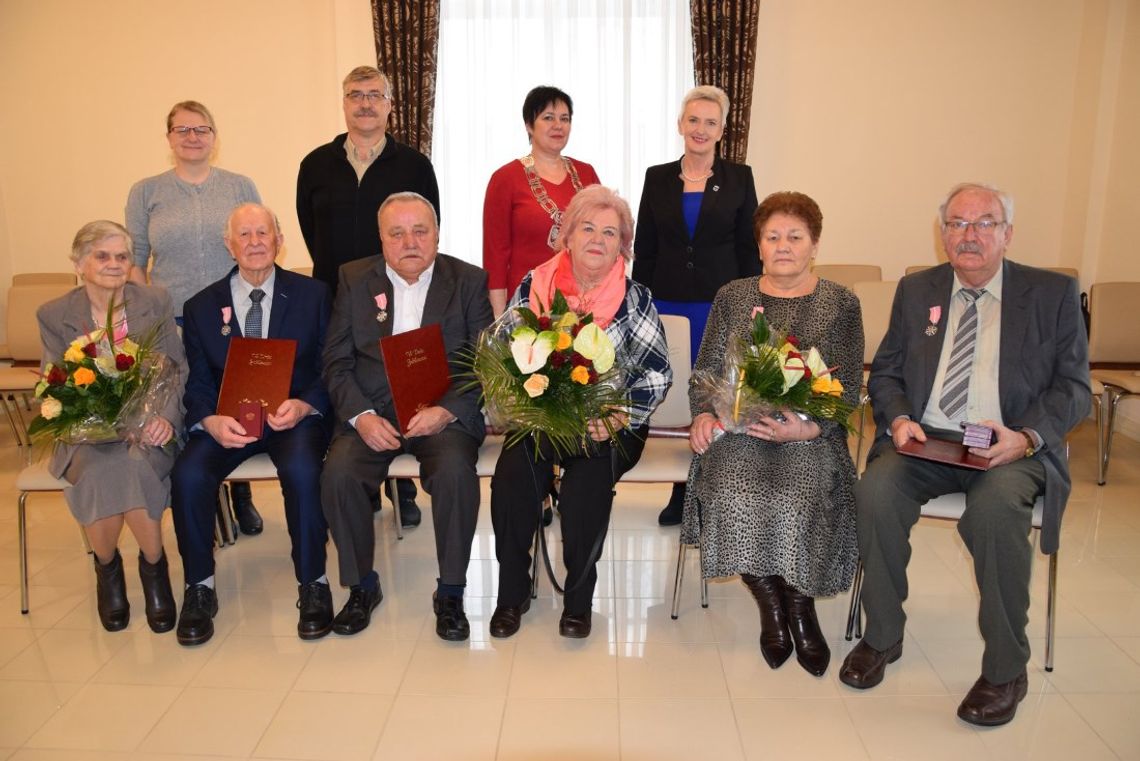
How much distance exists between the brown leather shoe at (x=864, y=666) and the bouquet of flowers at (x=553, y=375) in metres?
1.09

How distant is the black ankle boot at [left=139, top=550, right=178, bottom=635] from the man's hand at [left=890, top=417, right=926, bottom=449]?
270cm

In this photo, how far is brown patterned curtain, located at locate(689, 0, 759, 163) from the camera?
6352mm

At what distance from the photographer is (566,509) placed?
3.04 meters

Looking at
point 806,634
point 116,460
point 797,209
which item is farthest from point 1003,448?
point 116,460

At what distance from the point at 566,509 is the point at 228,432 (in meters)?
1.30

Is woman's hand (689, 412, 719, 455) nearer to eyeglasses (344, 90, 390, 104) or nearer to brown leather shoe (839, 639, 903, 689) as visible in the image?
brown leather shoe (839, 639, 903, 689)

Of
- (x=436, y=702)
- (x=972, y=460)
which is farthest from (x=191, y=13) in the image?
(x=972, y=460)

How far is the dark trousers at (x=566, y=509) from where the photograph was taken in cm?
304

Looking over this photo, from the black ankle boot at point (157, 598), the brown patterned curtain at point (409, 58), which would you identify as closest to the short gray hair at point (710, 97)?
the black ankle boot at point (157, 598)

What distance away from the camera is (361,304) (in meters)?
3.35

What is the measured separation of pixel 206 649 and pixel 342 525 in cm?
65

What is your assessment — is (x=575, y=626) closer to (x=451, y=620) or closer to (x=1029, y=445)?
(x=451, y=620)

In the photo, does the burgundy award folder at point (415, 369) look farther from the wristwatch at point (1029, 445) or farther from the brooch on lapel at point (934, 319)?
the wristwatch at point (1029, 445)

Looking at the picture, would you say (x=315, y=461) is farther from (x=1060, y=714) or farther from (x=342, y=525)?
(x=1060, y=714)
